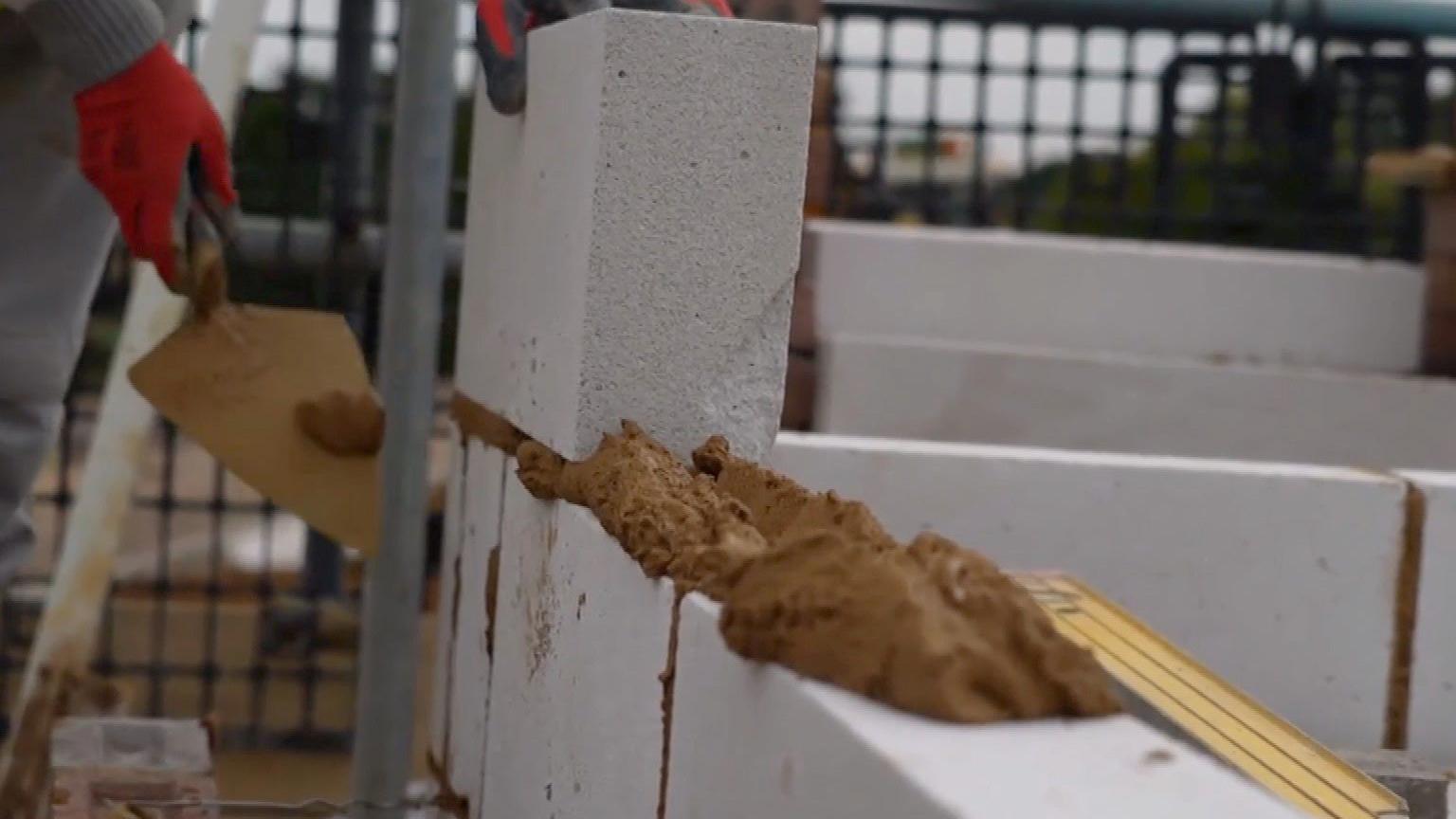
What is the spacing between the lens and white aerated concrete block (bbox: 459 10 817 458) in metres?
2.04

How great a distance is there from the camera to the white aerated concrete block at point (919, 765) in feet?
3.79

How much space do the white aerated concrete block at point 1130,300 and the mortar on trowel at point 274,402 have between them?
1.88 metres

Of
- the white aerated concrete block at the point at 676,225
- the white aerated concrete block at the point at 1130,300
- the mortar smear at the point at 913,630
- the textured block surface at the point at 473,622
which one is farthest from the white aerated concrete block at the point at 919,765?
the white aerated concrete block at the point at 1130,300

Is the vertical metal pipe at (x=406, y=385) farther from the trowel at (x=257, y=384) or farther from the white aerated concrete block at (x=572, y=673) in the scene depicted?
the white aerated concrete block at (x=572, y=673)

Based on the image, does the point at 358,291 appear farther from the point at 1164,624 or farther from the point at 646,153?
the point at 646,153

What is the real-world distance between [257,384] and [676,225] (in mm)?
914

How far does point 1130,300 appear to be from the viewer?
4.53 meters

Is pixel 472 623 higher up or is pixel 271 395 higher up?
pixel 271 395

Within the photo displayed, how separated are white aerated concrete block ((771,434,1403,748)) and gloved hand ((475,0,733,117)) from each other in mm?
653

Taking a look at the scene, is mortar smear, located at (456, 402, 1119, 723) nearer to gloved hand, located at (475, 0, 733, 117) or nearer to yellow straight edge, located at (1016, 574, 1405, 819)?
yellow straight edge, located at (1016, 574, 1405, 819)

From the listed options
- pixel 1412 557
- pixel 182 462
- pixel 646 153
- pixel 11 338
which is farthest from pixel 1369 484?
pixel 182 462

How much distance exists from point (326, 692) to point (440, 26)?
314 cm

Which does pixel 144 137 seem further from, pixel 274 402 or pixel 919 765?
pixel 919 765

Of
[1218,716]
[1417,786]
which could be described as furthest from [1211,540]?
[1218,716]
